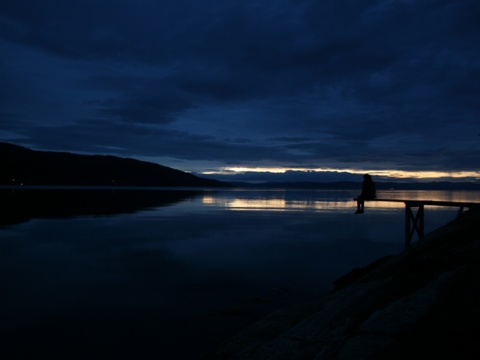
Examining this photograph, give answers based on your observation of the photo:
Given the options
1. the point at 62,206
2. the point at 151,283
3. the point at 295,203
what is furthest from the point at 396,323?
the point at 295,203

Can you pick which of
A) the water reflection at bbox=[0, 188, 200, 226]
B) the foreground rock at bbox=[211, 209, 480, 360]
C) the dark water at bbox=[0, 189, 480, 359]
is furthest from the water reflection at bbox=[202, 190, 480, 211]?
the foreground rock at bbox=[211, 209, 480, 360]

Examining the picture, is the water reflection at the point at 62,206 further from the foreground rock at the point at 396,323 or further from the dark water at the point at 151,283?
the foreground rock at the point at 396,323

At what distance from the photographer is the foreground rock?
4.89 meters

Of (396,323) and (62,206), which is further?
(62,206)

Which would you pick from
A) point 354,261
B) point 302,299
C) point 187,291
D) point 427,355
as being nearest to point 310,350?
point 427,355

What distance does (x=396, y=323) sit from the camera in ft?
18.1

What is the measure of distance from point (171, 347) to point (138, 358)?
91 cm

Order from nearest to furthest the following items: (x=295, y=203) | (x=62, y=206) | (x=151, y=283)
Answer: (x=151, y=283), (x=62, y=206), (x=295, y=203)

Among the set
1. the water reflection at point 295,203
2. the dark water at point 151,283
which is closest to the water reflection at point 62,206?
the dark water at point 151,283

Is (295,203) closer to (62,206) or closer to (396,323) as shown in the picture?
(62,206)

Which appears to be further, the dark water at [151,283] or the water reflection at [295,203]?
the water reflection at [295,203]

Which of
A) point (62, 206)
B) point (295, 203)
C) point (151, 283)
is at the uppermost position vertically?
point (295, 203)

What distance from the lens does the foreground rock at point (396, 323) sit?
16.0 feet

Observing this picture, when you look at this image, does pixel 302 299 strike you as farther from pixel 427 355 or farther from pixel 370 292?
pixel 427 355
